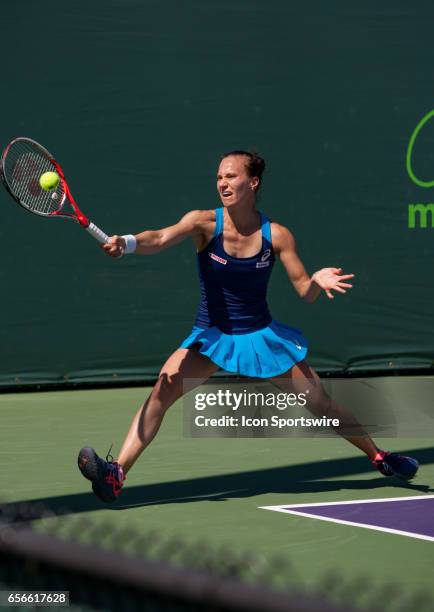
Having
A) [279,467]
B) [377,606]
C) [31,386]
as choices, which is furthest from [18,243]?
[377,606]

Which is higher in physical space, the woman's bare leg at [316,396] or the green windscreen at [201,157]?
the green windscreen at [201,157]

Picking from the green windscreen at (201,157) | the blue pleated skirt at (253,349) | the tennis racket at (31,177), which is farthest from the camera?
the green windscreen at (201,157)

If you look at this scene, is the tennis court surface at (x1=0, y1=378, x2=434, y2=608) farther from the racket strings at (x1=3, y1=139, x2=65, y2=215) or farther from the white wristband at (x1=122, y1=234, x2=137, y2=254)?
the racket strings at (x1=3, y1=139, x2=65, y2=215)

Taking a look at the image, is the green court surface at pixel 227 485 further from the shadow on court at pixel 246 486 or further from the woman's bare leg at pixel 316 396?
the woman's bare leg at pixel 316 396

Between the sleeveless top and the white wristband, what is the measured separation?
1.95ft

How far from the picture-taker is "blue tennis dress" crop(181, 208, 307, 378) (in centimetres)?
664

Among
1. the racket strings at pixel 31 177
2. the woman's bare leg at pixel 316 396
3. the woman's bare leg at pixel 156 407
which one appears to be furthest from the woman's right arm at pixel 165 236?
the woman's bare leg at pixel 316 396

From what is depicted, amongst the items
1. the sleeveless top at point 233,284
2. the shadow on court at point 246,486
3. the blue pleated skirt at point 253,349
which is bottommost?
the shadow on court at point 246,486

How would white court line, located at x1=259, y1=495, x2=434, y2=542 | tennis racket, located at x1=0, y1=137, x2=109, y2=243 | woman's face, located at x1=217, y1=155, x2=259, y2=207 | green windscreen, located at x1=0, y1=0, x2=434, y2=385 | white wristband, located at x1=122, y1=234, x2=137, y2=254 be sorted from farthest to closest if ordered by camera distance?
green windscreen, located at x1=0, y1=0, x2=434, y2=385 < woman's face, located at x1=217, y1=155, x2=259, y2=207 < tennis racket, located at x1=0, y1=137, x2=109, y2=243 < white wristband, located at x1=122, y1=234, x2=137, y2=254 < white court line, located at x1=259, y1=495, x2=434, y2=542

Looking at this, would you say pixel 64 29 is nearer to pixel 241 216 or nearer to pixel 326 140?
pixel 326 140

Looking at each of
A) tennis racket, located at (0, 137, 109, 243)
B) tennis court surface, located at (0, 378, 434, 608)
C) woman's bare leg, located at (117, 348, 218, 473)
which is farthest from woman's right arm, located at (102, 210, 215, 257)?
tennis court surface, located at (0, 378, 434, 608)

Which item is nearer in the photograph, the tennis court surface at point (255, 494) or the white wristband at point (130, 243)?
the tennis court surface at point (255, 494)

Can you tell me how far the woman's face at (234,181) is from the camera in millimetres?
6695

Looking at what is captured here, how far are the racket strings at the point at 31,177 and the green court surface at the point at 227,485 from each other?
1.37m
